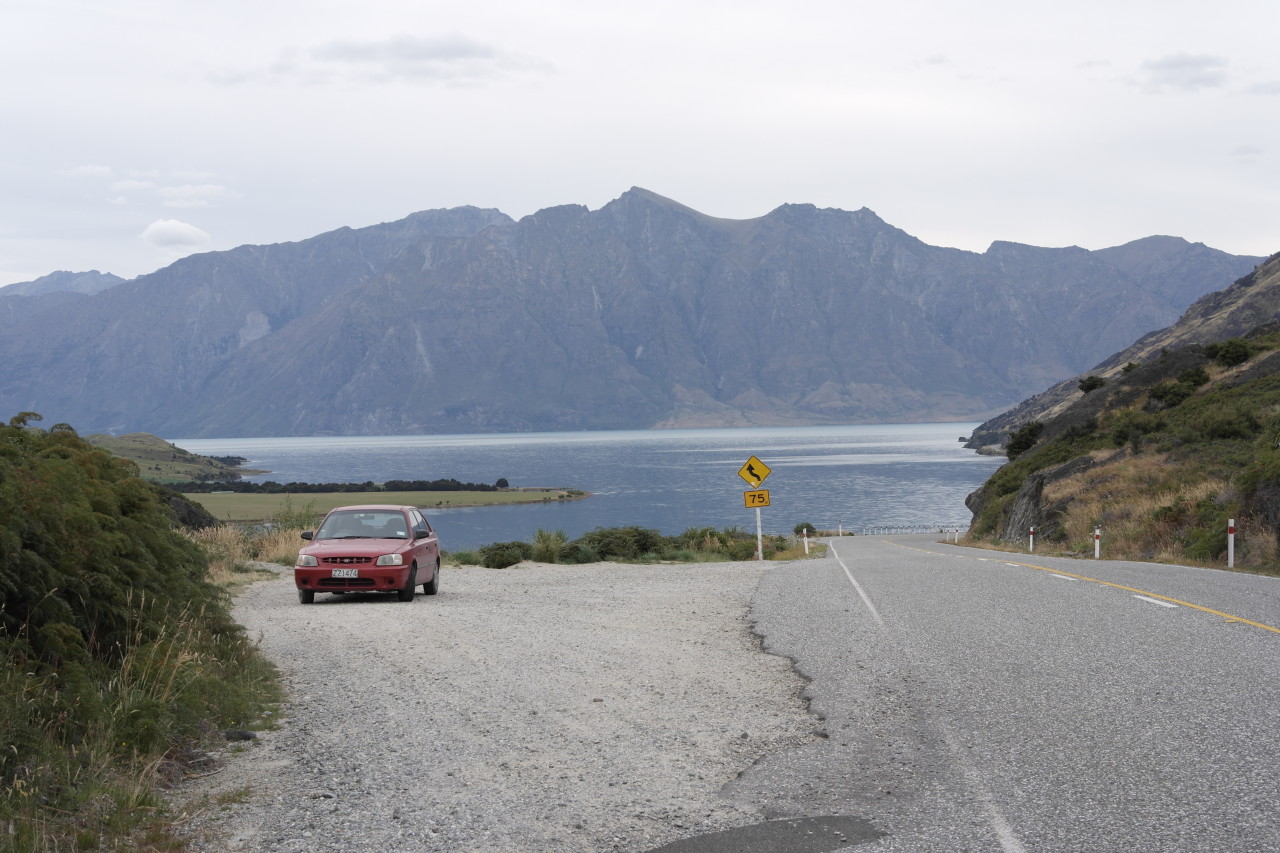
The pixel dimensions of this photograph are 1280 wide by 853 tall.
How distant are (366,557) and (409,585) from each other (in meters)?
0.83

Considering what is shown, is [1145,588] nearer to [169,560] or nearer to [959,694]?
[959,694]

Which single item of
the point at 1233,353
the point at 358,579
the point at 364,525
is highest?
the point at 1233,353

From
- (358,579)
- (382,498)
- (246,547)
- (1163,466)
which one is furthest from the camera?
(382,498)

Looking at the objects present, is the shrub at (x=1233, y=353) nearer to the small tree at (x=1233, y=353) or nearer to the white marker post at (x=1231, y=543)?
the small tree at (x=1233, y=353)

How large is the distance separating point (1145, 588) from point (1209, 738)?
354 inches

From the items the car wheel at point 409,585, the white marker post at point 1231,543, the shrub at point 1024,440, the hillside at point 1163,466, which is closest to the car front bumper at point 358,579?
the car wheel at point 409,585

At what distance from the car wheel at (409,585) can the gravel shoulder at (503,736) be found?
2.63 m

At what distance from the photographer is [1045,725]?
7.29m

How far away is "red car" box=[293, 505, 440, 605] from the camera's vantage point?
56.6 feet

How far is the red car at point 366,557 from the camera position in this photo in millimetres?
17266

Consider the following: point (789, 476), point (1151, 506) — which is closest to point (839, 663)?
point (1151, 506)

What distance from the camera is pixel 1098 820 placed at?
540cm

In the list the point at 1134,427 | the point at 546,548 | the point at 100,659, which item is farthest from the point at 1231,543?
the point at 1134,427

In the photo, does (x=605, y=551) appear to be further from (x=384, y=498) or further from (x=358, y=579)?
(x=384, y=498)
